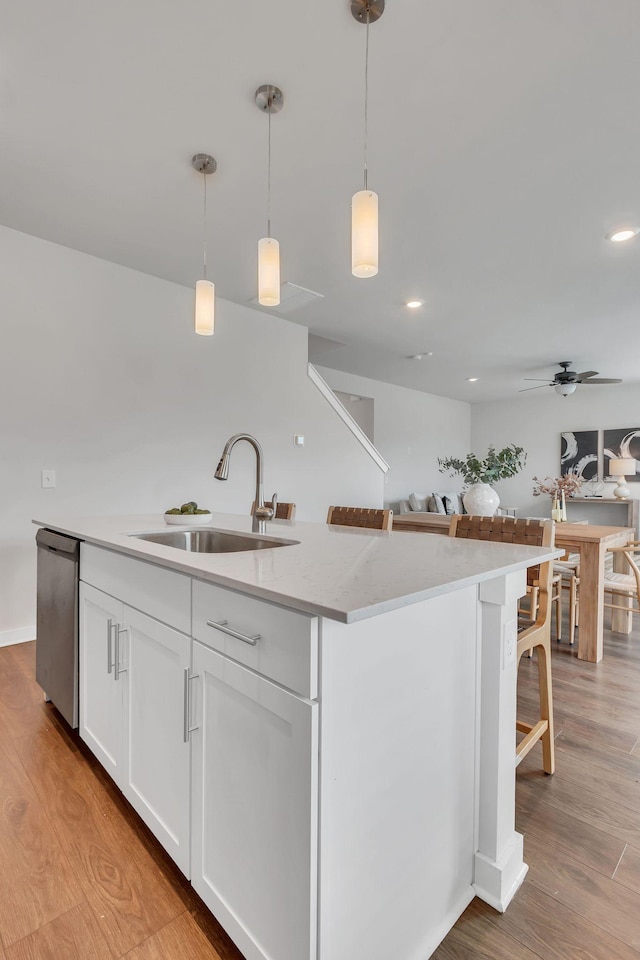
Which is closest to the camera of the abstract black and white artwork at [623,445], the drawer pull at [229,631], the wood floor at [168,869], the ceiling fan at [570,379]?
the drawer pull at [229,631]

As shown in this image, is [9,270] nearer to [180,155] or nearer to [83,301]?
[83,301]

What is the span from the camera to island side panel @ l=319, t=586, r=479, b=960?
0.83m

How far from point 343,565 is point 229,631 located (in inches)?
13.1

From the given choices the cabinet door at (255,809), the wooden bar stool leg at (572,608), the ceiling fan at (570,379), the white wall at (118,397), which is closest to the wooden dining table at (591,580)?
the wooden bar stool leg at (572,608)

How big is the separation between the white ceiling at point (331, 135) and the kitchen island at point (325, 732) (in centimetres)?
174

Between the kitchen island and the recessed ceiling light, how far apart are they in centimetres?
249

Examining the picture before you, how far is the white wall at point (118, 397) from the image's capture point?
2912 mm

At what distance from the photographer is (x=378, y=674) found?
912 millimetres

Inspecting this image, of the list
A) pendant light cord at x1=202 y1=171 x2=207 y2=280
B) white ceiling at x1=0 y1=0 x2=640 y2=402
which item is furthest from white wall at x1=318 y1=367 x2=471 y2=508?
white ceiling at x1=0 y1=0 x2=640 y2=402

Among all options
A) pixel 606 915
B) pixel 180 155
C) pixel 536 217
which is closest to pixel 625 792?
pixel 606 915

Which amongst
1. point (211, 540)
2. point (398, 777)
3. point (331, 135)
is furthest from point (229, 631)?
point (331, 135)

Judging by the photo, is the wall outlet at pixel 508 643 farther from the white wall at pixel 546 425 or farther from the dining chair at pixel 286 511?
the white wall at pixel 546 425

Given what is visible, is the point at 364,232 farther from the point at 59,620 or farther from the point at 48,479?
the point at 48,479

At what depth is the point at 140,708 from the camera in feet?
4.36
